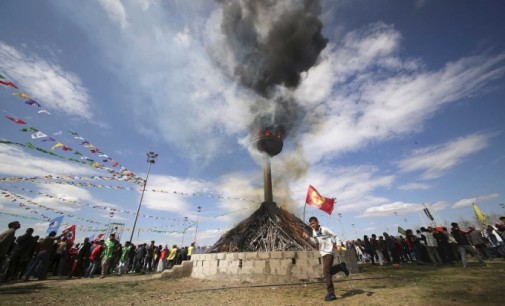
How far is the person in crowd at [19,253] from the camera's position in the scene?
10.2m

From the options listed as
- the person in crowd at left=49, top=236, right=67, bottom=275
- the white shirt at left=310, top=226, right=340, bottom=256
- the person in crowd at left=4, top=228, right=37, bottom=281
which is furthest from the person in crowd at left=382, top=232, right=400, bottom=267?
the person in crowd at left=49, top=236, right=67, bottom=275

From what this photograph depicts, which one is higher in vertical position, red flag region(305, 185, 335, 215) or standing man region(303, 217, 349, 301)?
red flag region(305, 185, 335, 215)

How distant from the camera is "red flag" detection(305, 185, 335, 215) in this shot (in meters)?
16.0

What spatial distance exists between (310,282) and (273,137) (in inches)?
468

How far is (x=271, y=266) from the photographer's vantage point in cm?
1016

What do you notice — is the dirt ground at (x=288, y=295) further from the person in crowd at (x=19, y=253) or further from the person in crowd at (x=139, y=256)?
the person in crowd at (x=139, y=256)

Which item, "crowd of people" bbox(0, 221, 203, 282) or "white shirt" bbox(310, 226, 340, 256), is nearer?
"white shirt" bbox(310, 226, 340, 256)

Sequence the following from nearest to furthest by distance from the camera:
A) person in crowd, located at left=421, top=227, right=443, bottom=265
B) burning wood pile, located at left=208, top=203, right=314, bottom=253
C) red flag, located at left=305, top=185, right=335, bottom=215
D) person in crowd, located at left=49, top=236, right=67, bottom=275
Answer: person in crowd, located at left=421, top=227, right=443, bottom=265, burning wood pile, located at left=208, top=203, right=314, bottom=253, person in crowd, located at left=49, top=236, right=67, bottom=275, red flag, located at left=305, top=185, right=335, bottom=215

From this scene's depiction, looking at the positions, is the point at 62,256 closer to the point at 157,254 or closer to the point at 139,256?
the point at 139,256

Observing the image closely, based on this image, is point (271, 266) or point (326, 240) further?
point (271, 266)

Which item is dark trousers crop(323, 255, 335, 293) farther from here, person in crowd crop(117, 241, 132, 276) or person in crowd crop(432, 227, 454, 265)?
person in crowd crop(117, 241, 132, 276)

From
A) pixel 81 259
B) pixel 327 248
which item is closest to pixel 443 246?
pixel 327 248

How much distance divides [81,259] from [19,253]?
12.0 ft

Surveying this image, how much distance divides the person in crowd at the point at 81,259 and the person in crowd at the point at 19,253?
9.02 feet
